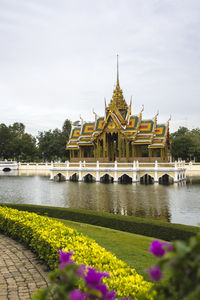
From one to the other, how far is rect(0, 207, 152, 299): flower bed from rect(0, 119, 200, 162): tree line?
64.7 meters

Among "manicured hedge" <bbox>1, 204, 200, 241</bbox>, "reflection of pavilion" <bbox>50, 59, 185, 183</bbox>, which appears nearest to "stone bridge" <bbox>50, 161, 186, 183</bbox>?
"reflection of pavilion" <bbox>50, 59, 185, 183</bbox>

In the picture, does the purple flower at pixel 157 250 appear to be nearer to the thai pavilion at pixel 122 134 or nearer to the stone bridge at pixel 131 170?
the stone bridge at pixel 131 170

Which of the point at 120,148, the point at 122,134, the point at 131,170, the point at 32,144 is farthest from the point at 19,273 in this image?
the point at 32,144

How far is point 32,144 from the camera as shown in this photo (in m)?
83.8

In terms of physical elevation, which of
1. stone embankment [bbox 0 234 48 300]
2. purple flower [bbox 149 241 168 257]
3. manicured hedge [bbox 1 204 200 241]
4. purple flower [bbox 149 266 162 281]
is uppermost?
purple flower [bbox 149 241 168 257]

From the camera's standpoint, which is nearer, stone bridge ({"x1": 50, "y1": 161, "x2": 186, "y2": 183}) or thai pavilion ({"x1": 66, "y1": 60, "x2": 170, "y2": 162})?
stone bridge ({"x1": 50, "y1": 161, "x2": 186, "y2": 183})

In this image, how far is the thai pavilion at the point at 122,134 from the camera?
1571 inches

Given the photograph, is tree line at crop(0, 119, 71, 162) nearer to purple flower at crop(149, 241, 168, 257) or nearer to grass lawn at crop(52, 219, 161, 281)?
grass lawn at crop(52, 219, 161, 281)

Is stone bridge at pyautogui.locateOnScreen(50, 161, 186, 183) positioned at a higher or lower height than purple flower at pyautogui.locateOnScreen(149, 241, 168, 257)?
lower

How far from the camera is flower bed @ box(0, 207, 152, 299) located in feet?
14.3

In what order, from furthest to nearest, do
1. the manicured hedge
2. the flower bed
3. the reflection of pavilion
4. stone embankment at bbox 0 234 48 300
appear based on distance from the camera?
the reflection of pavilion → the manicured hedge → stone embankment at bbox 0 234 48 300 → the flower bed

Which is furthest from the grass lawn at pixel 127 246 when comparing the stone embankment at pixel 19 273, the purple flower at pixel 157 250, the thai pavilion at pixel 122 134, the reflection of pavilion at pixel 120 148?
the thai pavilion at pixel 122 134

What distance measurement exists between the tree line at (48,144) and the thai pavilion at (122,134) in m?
30.3

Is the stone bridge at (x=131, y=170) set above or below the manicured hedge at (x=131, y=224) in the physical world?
above
